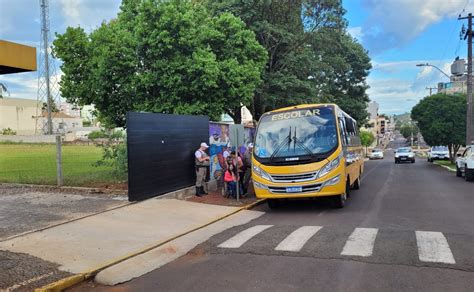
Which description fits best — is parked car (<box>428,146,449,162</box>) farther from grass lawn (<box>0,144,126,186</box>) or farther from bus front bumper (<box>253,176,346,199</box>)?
bus front bumper (<box>253,176,346,199</box>)

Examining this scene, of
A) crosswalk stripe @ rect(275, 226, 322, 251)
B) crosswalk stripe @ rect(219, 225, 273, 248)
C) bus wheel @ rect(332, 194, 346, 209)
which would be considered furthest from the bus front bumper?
crosswalk stripe @ rect(275, 226, 322, 251)

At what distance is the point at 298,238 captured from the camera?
807 cm

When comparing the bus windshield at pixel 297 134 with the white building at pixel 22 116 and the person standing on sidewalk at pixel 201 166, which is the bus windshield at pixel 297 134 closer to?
the person standing on sidewalk at pixel 201 166

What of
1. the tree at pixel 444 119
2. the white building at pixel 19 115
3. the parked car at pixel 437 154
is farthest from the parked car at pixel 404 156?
the white building at pixel 19 115

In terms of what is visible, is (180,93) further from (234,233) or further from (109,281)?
(109,281)

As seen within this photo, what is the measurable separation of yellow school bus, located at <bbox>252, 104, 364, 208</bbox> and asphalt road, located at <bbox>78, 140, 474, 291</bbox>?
28.7 inches

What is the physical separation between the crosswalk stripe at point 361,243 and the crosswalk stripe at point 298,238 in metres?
0.74

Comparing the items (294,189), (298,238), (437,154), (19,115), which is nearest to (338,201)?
(294,189)

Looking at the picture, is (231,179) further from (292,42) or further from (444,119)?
(444,119)

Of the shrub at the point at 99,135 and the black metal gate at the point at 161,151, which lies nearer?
the black metal gate at the point at 161,151

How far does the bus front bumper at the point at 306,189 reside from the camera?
11.2m

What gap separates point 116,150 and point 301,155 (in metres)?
6.80

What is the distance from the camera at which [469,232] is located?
332 inches

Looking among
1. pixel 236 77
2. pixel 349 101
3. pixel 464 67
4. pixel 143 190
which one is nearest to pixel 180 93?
pixel 236 77
